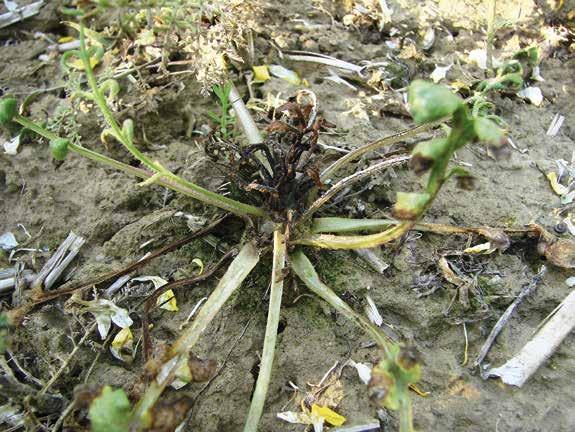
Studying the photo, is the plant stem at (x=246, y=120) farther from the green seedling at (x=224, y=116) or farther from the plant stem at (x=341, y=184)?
the plant stem at (x=341, y=184)

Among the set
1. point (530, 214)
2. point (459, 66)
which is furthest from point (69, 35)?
point (530, 214)

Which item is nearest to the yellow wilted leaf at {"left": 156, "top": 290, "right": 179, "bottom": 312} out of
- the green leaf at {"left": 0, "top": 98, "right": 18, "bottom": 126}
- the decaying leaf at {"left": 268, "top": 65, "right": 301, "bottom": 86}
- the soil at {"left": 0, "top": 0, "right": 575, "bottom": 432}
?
the soil at {"left": 0, "top": 0, "right": 575, "bottom": 432}

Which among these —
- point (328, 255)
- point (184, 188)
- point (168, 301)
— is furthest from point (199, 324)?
point (328, 255)

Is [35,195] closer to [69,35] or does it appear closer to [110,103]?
[110,103]

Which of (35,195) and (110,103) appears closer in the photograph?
(35,195)

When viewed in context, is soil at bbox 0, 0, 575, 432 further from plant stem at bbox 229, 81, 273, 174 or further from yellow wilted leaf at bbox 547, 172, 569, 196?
plant stem at bbox 229, 81, 273, 174

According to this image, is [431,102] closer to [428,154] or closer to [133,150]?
[428,154]
